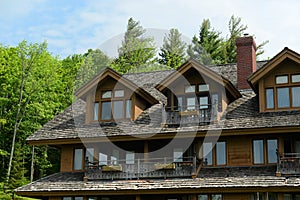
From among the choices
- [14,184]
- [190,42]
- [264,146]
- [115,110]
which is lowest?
[14,184]

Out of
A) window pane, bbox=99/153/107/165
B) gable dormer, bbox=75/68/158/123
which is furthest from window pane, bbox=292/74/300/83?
window pane, bbox=99/153/107/165

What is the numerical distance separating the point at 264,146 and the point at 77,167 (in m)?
9.51

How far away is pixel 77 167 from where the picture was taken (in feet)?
86.6

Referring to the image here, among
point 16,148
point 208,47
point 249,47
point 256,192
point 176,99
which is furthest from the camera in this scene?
point 208,47

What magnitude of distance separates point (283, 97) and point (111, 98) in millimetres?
8563

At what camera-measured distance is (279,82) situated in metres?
24.0

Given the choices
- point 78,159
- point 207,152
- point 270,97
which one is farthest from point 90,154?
point 270,97

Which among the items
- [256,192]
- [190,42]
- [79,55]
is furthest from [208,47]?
[256,192]

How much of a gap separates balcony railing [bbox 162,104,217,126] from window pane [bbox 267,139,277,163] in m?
2.75

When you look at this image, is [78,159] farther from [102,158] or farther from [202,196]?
[202,196]

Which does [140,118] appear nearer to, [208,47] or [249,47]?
[249,47]

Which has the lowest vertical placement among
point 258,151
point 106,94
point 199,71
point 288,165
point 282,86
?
point 288,165

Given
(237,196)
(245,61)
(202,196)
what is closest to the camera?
(237,196)

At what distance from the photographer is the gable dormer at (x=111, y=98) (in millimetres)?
26156
